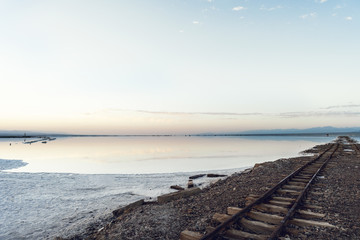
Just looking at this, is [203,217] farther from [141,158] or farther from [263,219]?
[141,158]

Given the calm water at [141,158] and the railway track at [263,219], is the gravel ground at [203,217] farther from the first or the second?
the calm water at [141,158]

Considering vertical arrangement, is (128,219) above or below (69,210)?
above

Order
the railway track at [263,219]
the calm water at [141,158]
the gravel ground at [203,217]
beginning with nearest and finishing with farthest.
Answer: the railway track at [263,219], the gravel ground at [203,217], the calm water at [141,158]

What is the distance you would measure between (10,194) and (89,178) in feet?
17.5

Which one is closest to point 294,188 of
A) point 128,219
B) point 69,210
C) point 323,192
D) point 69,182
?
point 323,192

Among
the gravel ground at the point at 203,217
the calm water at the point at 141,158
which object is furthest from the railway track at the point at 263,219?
the calm water at the point at 141,158

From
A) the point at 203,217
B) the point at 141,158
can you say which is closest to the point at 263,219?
the point at 203,217

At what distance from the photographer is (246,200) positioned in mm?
7992

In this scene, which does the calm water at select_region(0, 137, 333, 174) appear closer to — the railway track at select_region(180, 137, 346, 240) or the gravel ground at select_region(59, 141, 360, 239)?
the gravel ground at select_region(59, 141, 360, 239)

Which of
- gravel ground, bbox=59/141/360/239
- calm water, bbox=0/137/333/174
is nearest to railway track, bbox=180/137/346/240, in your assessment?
gravel ground, bbox=59/141/360/239

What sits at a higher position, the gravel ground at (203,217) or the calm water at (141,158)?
the gravel ground at (203,217)

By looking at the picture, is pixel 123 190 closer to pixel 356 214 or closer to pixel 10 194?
pixel 10 194

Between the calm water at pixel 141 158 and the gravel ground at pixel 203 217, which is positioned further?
the calm water at pixel 141 158

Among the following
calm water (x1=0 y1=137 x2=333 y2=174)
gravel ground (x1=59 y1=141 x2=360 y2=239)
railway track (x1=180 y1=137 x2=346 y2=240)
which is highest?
railway track (x1=180 y1=137 x2=346 y2=240)
